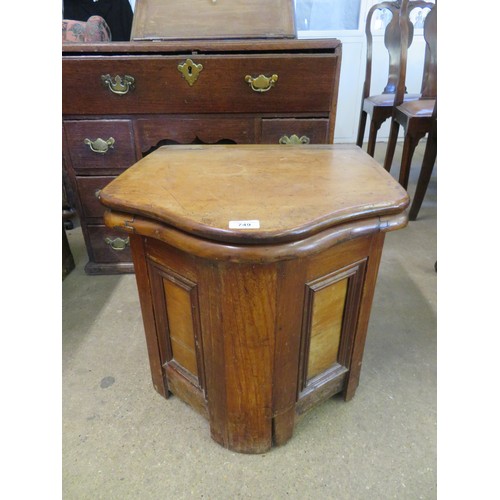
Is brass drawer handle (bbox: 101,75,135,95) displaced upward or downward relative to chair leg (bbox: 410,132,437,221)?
upward

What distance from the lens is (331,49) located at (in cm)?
113

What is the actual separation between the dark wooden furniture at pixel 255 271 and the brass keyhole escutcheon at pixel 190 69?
0.38 meters

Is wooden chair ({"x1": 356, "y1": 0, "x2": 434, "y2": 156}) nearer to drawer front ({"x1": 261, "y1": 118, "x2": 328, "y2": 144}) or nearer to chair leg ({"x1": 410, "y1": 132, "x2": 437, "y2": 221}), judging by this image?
chair leg ({"x1": 410, "y1": 132, "x2": 437, "y2": 221})

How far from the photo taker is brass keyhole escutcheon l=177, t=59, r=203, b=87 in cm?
114

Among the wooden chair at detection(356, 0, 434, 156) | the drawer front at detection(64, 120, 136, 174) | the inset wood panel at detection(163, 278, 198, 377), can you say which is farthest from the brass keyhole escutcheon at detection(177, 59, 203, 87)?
the wooden chair at detection(356, 0, 434, 156)

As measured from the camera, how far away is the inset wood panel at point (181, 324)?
0.74 meters

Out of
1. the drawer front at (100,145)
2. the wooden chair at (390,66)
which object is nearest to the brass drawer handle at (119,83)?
the drawer front at (100,145)

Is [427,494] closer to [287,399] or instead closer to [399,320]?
[287,399]

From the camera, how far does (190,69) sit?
1.15 meters

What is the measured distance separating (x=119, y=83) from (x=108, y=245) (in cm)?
62

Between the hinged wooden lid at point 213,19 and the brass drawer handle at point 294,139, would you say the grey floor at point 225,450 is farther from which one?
the hinged wooden lid at point 213,19

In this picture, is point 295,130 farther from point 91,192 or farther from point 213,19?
point 91,192

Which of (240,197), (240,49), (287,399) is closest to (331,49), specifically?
(240,49)

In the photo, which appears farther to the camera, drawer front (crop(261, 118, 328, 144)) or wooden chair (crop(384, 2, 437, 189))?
wooden chair (crop(384, 2, 437, 189))
